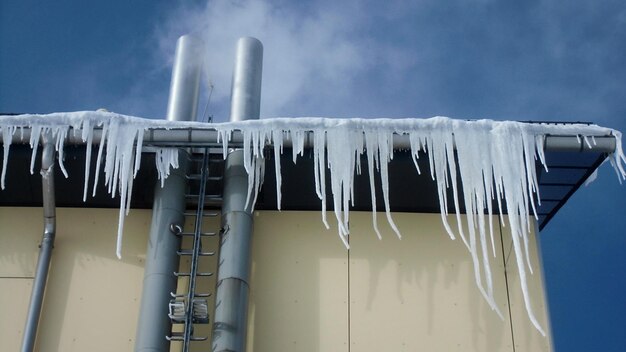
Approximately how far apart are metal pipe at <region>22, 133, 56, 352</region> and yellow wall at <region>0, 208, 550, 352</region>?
0.16 meters

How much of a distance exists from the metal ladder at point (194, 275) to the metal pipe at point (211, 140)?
288 millimetres

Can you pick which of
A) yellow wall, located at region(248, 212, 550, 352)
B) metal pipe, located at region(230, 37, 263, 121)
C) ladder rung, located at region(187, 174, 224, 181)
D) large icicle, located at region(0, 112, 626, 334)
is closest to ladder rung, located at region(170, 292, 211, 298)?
yellow wall, located at region(248, 212, 550, 352)

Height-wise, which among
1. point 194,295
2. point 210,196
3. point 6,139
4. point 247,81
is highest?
point 247,81

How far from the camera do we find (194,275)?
6.66 meters

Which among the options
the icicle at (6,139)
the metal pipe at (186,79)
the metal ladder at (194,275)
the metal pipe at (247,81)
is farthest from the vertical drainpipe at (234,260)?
the icicle at (6,139)

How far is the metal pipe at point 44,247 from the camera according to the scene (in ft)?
22.2

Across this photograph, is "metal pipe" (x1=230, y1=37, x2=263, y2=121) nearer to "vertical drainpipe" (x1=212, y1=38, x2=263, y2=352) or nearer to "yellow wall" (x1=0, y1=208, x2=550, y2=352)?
"vertical drainpipe" (x1=212, y1=38, x2=263, y2=352)

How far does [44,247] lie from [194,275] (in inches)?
62.1

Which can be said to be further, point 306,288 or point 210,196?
point 210,196

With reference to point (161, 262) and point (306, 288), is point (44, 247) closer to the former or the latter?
point (161, 262)

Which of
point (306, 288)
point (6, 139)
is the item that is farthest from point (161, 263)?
point (6, 139)

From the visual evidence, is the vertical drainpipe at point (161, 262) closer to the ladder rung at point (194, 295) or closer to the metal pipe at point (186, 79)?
the ladder rung at point (194, 295)

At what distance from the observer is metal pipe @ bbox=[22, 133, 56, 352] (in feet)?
22.2

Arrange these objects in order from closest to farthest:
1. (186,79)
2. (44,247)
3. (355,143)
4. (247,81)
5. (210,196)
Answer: (355,143) → (44,247) → (210,196) → (247,81) → (186,79)
